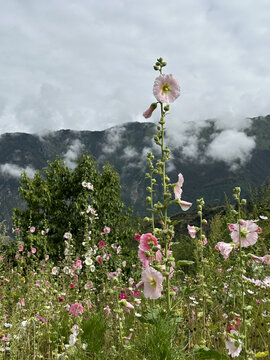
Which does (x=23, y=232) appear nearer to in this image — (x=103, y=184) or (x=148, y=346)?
(x=103, y=184)

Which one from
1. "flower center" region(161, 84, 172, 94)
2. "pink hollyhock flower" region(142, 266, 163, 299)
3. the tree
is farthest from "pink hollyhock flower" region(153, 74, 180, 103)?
the tree

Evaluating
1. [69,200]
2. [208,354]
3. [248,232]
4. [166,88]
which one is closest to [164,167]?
[166,88]

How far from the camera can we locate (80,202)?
13281 mm

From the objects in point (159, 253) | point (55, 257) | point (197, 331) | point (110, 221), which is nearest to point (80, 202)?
point (110, 221)

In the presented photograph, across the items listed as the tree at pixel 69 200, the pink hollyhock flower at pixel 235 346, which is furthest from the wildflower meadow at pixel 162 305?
the tree at pixel 69 200

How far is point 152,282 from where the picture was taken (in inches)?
73.8

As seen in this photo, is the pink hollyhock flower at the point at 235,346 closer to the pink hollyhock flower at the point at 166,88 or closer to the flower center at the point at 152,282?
the flower center at the point at 152,282

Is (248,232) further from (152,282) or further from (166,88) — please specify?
(166,88)

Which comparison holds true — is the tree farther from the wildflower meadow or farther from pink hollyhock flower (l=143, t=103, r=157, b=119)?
pink hollyhock flower (l=143, t=103, r=157, b=119)

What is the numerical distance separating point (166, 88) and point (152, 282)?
4.06 ft

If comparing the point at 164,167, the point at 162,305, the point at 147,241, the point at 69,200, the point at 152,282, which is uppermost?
the point at 69,200

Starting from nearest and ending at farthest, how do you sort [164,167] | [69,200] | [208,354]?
[208,354] → [164,167] → [69,200]

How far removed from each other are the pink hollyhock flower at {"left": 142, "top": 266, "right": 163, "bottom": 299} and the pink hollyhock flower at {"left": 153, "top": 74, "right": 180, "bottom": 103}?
3.55 feet

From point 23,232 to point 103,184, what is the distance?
3.95 meters
